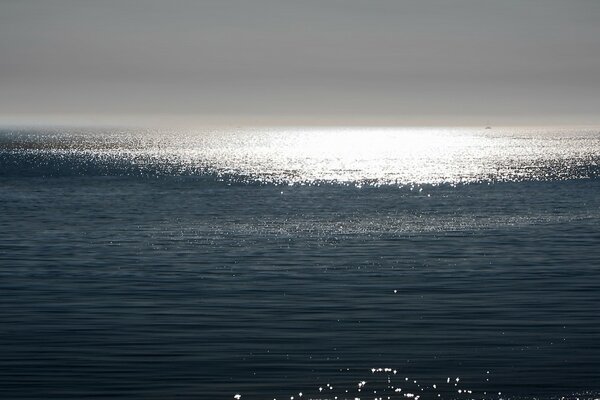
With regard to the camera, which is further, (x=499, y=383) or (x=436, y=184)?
(x=436, y=184)

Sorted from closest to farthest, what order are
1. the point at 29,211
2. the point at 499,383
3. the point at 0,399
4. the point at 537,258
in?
the point at 0,399 < the point at 499,383 < the point at 537,258 < the point at 29,211

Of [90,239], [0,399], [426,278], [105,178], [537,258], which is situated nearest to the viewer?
[0,399]

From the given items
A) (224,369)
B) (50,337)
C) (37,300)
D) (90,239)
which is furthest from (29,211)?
(224,369)

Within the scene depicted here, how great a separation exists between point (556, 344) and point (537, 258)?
67.9 ft

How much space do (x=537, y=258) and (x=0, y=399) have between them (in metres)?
32.5

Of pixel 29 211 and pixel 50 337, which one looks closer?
pixel 50 337

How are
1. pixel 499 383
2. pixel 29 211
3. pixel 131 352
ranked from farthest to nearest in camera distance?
pixel 29 211, pixel 131 352, pixel 499 383

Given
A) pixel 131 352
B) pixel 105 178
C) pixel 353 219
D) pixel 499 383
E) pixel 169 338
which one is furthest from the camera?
pixel 105 178

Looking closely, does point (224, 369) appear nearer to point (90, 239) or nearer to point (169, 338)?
point (169, 338)

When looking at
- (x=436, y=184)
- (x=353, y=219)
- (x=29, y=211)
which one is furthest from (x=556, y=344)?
(x=436, y=184)

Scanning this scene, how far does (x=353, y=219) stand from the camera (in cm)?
7288

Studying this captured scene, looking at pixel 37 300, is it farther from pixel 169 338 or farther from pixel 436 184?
pixel 436 184

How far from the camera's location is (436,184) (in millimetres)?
128500

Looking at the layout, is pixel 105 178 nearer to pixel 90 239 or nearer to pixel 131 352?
pixel 90 239
